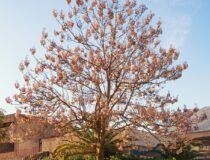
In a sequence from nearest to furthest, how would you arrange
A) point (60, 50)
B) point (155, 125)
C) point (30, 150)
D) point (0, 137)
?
point (155, 125) → point (60, 50) → point (30, 150) → point (0, 137)

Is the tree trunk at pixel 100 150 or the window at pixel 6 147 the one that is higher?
the window at pixel 6 147

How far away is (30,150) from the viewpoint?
118 ft

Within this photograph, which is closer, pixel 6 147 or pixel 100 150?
pixel 100 150

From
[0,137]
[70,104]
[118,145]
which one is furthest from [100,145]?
[0,137]

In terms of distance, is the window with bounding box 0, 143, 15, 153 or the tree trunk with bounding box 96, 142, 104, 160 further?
the window with bounding box 0, 143, 15, 153

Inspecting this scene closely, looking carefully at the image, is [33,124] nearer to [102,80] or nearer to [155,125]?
[102,80]

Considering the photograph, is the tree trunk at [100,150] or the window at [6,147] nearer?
the tree trunk at [100,150]

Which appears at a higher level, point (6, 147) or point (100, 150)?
point (6, 147)

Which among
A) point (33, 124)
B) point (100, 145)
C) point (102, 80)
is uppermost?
point (102, 80)

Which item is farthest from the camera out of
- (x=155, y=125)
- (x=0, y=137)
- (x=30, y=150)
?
(x=0, y=137)

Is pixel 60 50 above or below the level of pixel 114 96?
above

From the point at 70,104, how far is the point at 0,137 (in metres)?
25.4

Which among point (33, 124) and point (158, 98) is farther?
point (33, 124)

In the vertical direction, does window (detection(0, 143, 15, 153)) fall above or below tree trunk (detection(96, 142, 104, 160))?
above
